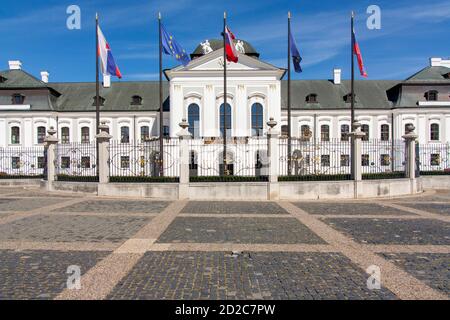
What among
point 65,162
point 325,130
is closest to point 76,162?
point 65,162

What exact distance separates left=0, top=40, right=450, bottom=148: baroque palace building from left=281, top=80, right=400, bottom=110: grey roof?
12 centimetres

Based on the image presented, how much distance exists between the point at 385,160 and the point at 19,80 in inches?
1576

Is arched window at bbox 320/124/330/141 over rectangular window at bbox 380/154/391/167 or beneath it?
over

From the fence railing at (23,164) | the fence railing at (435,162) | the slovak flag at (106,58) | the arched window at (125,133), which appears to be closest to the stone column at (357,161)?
the fence railing at (435,162)

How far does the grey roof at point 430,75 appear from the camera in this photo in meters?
37.2

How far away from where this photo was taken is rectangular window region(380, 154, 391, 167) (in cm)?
1655

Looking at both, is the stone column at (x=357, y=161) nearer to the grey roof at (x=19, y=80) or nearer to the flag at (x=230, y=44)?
the flag at (x=230, y=44)

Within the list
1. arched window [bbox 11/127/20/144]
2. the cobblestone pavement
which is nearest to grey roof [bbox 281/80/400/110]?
the cobblestone pavement

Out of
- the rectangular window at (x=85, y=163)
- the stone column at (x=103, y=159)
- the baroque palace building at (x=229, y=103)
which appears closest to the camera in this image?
the stone column at (x=103, y=159)

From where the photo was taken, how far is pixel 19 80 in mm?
38031

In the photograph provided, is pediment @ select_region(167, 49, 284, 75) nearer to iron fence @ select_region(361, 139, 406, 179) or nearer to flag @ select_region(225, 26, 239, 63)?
flag @ select_region(225, 26, 239, 63)

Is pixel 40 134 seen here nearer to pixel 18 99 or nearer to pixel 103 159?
pixel 18 99

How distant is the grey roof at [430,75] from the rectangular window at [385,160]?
25275 millimetres
